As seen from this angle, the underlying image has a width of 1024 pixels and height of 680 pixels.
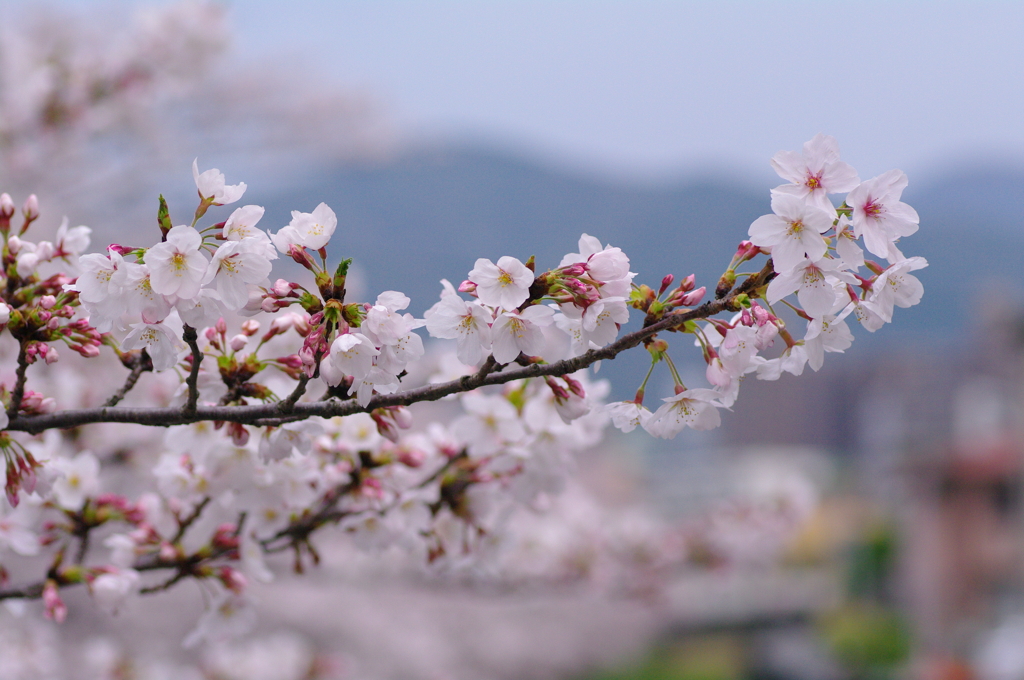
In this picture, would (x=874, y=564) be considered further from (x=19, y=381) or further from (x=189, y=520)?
(x=19, y=381)

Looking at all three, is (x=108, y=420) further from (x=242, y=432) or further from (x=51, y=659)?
(x=51, y=659)

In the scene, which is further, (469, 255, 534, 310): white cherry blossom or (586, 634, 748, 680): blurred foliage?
(586, 634, 748, 680): blurred foliage

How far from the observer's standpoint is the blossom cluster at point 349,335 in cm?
103

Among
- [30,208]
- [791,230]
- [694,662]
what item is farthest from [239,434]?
[694,662]

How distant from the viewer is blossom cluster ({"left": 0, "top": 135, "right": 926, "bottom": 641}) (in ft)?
3.38

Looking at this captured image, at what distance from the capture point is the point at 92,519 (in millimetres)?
1713

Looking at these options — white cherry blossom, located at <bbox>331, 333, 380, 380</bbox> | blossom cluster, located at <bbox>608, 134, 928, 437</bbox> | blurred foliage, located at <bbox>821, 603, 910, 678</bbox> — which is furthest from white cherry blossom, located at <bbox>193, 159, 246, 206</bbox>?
blurred foliage, located at <bbox>821, 603, 910, 678</bbox>

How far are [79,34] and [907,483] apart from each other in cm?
1941

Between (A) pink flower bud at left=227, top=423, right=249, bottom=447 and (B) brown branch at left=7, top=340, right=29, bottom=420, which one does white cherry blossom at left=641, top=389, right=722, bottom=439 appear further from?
(B) brown branch at left=7, top=340, right=29, bottom=420

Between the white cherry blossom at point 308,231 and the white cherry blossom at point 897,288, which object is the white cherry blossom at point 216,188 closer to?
the white cherry blossom at point 308,231

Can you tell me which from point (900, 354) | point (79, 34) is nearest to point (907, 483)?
point (79, 34)

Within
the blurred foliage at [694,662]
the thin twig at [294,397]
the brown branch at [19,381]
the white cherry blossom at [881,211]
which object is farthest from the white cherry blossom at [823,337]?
the blurred foliage at [694,662]

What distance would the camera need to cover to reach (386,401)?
117 cm

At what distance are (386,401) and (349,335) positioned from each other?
171 mm
